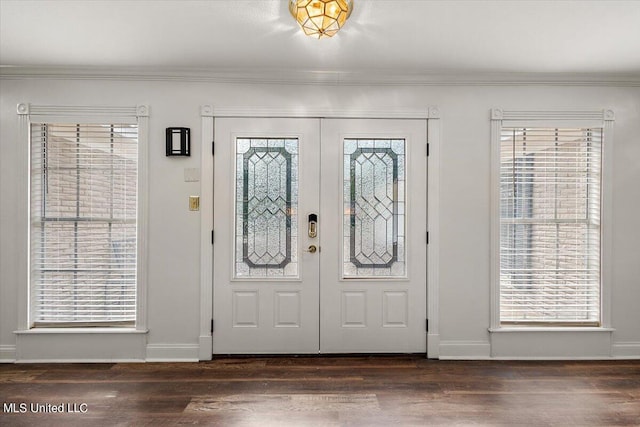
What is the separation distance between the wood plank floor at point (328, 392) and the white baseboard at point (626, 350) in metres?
0.09

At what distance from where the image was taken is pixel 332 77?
3.35m

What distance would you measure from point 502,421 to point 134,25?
332 centimetres

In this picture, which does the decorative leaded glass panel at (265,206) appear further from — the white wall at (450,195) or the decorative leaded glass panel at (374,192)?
the decorative leaded glass panel at (374,192)

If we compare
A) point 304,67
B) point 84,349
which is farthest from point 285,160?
point 84,349

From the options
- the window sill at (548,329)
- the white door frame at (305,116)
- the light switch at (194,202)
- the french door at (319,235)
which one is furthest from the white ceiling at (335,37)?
the window sill at (548,329)

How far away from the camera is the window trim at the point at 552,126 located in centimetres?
337

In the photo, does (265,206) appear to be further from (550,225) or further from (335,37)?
(550,225)

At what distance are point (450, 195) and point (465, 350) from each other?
4.28ft

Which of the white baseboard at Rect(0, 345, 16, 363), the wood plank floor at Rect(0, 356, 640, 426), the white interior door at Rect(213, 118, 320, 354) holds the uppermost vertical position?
the white interior door at Rect(213, 118, 320, 354)

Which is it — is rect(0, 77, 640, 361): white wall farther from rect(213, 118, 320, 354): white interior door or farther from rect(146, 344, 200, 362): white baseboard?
rect(213, 118, 320, 354): white interior door

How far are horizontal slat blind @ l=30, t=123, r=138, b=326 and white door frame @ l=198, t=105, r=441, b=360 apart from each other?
0.58 meters

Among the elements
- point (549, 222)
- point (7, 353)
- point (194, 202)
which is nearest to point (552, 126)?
point (549, 222)

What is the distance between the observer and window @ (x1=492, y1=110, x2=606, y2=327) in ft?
11.1

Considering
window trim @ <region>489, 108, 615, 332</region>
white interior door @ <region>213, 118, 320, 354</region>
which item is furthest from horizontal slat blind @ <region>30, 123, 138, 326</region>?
window trim @ <region>489, 108, 615, 332</region>
